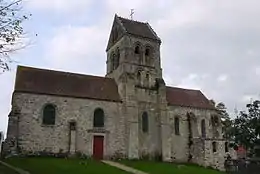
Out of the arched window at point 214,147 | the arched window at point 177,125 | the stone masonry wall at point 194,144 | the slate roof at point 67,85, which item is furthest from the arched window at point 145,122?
the arched window at point 214,147

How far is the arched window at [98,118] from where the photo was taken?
35.4 metres

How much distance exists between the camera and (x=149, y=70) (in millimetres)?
40531

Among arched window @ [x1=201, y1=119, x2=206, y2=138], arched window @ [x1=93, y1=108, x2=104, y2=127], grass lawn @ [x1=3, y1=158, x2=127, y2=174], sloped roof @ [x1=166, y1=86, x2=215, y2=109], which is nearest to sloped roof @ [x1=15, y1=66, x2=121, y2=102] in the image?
arched window @ [x1=93, y1=108, x2=104, y2=127]

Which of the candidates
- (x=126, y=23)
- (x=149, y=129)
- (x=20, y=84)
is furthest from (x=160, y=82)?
(x=20, y=84)

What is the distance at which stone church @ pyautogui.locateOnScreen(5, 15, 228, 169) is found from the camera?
3284cm

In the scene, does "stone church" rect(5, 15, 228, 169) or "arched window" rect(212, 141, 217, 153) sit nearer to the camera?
"stone church" rect(5, 15, 228, 169)

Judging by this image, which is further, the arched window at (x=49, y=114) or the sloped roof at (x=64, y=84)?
the sloped roof at (x=64, y=84)

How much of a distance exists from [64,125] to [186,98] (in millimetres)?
16989

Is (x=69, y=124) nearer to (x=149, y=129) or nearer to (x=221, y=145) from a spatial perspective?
(x=149, y=129)

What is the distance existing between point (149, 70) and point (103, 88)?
20.9ft

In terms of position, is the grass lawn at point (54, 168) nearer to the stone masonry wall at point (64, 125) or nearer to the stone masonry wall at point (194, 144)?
the stone masonry wall at point (64, 125)

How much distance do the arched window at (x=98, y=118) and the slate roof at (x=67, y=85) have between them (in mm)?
1405

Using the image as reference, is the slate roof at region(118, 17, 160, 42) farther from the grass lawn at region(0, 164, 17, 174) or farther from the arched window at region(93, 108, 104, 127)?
the grass lawn at region(0, 164, 17, 174)

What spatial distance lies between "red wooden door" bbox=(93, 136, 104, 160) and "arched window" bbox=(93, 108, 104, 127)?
1.39 metres
